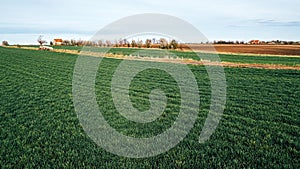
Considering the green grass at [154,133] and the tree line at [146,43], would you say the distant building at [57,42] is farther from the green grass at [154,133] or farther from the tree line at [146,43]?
the green grass at [154,133]

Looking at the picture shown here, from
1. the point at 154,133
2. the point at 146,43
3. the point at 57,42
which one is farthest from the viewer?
the point at 57,42

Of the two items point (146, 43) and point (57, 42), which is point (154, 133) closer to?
point (146, 43)

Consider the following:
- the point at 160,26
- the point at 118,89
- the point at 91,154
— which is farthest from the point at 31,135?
the point at 118,89

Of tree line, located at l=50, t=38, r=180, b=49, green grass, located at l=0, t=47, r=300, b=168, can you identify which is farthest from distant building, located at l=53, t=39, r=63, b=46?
green grass, located at l=0, t=47, r=300, b=168

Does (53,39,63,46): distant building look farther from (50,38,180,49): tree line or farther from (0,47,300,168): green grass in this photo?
(0,47,300,168): green grass

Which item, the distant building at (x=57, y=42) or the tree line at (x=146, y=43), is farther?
the distant building at (x=57, y=42)

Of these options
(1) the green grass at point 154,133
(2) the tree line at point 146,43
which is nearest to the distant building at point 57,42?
(2) the tree line at point 146,43

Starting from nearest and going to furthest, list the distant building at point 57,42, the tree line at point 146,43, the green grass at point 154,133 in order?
the green grass at point 154,133 → the tree line at point 146,43 → the distant building at point 57,42

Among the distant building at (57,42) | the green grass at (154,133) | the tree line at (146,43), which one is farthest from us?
the distant building at (57,42)

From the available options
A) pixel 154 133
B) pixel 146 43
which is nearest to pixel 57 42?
pixel 146 43

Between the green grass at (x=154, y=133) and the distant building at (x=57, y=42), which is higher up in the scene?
the distant building at (x=57, y=42)

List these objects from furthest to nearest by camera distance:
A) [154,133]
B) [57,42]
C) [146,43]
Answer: [57,42] → [146,43] → [154,133]

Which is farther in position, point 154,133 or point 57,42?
point 57,42
